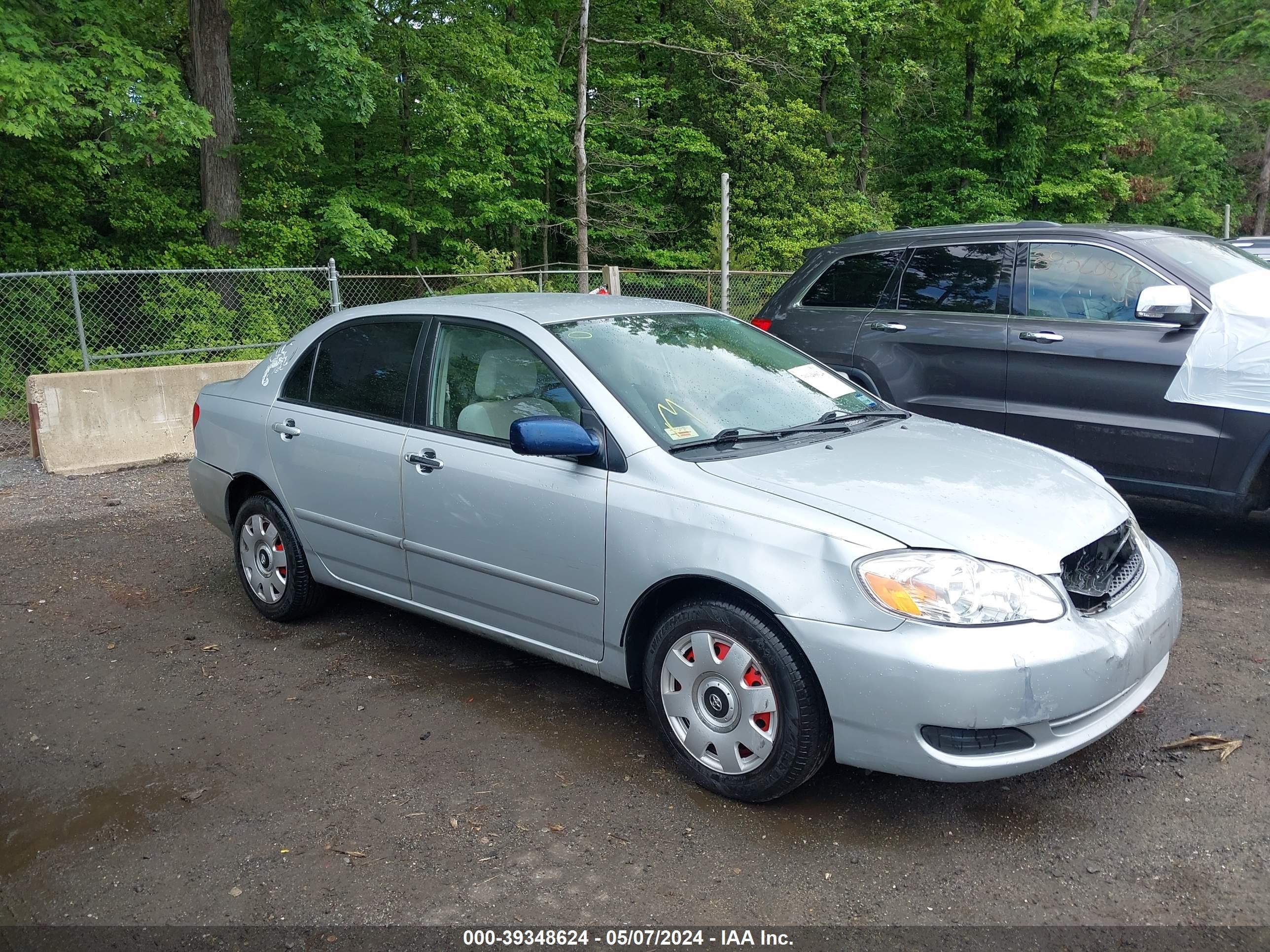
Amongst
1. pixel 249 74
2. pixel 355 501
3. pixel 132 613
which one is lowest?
pixel 132 613

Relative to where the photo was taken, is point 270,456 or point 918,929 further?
point 270,456

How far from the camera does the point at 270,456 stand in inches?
195

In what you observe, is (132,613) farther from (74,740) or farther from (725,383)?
(725,383)

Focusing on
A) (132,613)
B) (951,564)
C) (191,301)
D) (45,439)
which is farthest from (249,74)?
(951,564)

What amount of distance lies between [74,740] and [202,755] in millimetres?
609

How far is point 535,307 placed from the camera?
438 cm

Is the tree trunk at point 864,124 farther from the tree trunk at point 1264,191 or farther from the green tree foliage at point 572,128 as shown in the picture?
the tree trunk at point 1264,191

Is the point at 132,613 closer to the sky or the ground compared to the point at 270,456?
closer to the ground

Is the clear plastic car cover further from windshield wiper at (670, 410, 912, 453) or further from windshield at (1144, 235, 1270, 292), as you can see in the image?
windshield wiper at (670, 410, 912, 453)

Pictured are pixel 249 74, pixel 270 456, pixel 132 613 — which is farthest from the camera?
pixel 249 74

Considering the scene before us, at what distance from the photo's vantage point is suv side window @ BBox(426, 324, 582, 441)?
3.93 meters

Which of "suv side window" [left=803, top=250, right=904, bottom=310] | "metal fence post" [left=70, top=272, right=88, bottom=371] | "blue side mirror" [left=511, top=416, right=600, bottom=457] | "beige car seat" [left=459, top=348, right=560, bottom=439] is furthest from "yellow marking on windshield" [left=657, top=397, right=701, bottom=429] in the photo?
"metal fence post" [left=70, top=272, right=88, bottom=371]

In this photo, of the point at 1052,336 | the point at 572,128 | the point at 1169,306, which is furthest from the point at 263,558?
the point at 572,128

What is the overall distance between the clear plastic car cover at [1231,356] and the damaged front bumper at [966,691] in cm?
286
